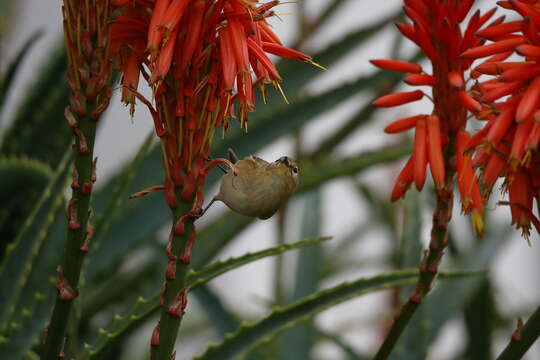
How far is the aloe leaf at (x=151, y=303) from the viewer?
44 centimetres

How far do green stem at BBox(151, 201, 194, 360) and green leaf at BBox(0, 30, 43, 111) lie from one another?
0.40m

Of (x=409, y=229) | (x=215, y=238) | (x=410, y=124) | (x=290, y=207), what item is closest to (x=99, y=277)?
(x=215, y=238)

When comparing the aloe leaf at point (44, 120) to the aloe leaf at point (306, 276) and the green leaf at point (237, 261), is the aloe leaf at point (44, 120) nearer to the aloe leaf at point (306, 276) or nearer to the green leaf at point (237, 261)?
the aloe leaf at point (306, 276)

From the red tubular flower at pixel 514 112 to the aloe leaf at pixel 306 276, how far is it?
42cm

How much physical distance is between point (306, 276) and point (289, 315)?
0.39 m

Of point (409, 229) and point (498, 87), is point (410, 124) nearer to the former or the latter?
point (498, 87)

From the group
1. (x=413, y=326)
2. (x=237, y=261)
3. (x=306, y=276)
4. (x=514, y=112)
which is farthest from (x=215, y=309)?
(x=514, y=112)

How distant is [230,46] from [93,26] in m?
0.06

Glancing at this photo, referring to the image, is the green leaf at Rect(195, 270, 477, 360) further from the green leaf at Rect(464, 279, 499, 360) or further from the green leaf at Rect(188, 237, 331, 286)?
the green leaf at Rect(464, 279, 499, 360)

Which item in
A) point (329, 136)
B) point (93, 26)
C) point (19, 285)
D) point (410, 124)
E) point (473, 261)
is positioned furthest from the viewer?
point (329, 136)

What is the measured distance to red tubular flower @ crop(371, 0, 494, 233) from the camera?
15.9 inches

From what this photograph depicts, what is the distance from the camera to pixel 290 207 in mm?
1122

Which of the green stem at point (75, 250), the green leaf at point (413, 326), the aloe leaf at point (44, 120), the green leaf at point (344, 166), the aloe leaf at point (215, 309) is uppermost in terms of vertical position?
the aloe leaf at point (44, 120)

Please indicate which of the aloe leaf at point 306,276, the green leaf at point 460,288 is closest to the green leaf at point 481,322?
the green leaf at point 460,288
